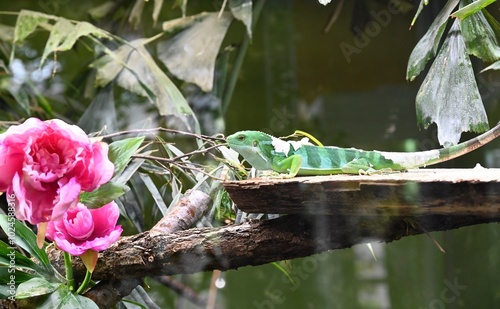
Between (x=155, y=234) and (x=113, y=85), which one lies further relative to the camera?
(x=113, y=85)

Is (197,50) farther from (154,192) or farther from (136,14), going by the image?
(154,192)

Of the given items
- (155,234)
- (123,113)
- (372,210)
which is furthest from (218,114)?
(372,210)

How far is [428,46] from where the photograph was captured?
760 mm

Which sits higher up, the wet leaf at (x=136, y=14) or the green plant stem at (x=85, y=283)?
the wet leaf at (x=136, y=14)

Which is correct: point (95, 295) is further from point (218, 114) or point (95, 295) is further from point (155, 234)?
point (218, 114)

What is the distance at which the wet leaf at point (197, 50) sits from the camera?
4.26ft

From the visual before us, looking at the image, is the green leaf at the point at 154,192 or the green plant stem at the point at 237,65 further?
the green plant stem at the point at 237,65

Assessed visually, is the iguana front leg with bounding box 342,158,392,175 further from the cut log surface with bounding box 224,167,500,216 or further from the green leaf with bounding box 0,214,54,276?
the green leaf with bounding box 0,214,54,276

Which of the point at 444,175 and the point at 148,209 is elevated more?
the point at 444,175

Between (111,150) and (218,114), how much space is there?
0.61m

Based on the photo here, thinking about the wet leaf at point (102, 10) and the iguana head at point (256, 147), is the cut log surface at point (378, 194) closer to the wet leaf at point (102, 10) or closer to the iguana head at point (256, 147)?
the iguana head at point (256, 147)

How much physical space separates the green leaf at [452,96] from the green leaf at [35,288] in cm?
46

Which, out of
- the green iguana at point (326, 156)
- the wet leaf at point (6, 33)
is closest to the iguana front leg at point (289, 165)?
the green iguana at point (326, 156)

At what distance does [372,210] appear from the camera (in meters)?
0.57
